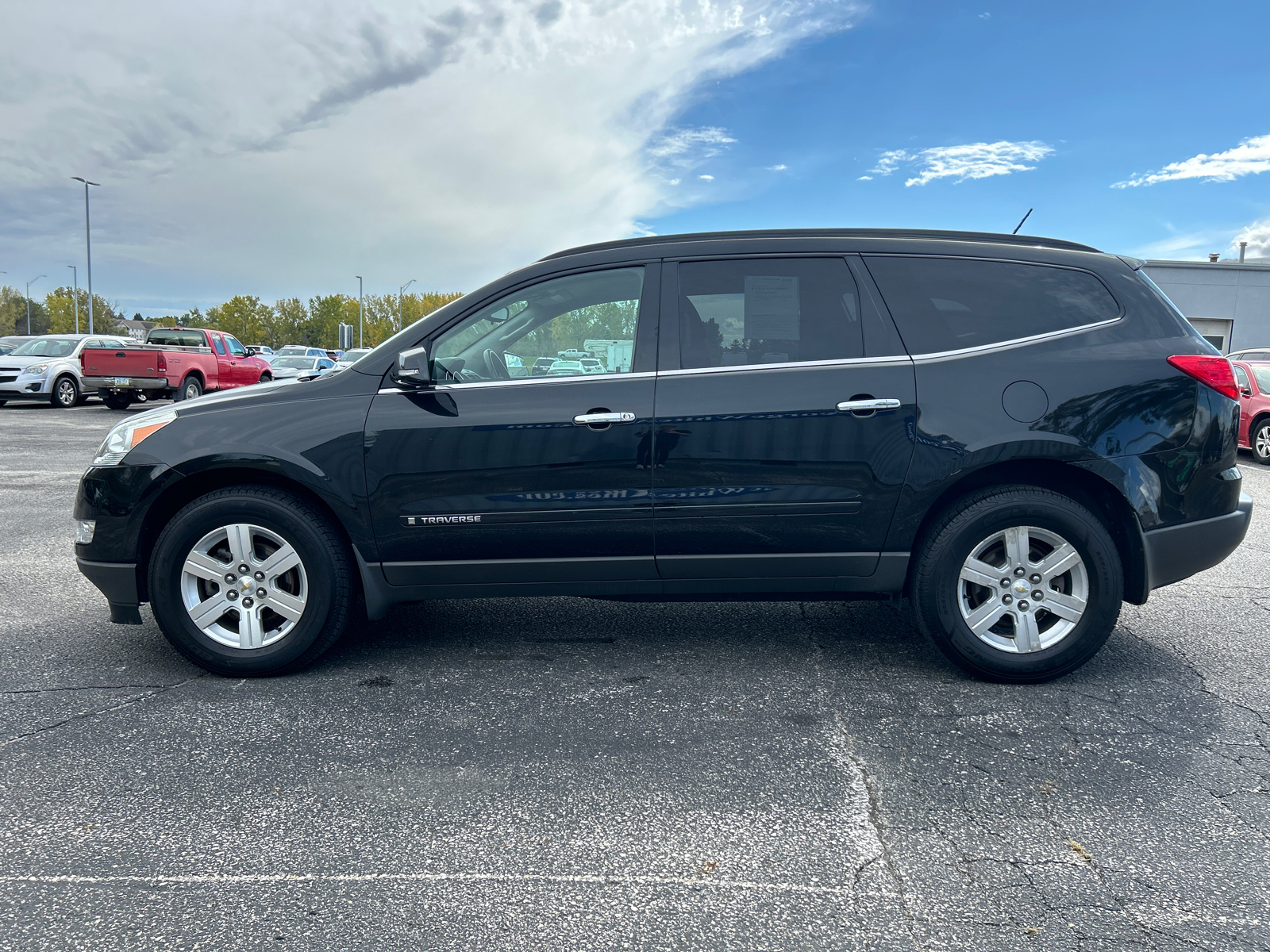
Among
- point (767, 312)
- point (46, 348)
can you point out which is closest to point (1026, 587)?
point (767, 312)

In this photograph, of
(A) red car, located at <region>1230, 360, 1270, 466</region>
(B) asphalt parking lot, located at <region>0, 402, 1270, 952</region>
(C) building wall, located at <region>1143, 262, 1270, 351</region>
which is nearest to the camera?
(B) asphalt parking lot, located at <region>0, 402, 1270, 952</region>

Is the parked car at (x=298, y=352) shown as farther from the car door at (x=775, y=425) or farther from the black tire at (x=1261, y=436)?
the car door at (x=775, y=425)

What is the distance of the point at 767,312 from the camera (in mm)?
3877

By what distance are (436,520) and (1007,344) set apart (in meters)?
2.52

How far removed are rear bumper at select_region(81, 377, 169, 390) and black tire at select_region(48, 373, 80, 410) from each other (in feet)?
4.97

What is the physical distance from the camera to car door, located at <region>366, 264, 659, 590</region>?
375cm

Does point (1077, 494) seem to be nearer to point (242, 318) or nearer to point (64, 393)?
point (64, 393)

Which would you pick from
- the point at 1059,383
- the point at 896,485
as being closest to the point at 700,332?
the point at 896,485

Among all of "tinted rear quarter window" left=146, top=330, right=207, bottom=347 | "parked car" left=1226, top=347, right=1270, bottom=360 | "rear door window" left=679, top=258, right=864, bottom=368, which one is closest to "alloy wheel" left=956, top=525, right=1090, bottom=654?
"rear door window" left=679, top=258, right=864, bottom=368

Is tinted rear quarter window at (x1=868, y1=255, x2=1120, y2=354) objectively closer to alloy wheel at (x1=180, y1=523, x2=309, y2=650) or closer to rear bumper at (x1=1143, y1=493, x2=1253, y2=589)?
rear bumper at (x1=1143, y1=493, x2=1253, y2=589)

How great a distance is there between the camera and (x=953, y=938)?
2.17 metres

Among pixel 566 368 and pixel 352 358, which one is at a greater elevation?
pixel 352 358

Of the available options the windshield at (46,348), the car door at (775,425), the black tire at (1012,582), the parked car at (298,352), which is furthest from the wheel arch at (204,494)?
the parked car at (298,352)

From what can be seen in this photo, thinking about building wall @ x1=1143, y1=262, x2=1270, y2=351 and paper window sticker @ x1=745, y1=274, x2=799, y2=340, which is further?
building wall @ x1=1143, y1=262, x2=1270, y2=351
